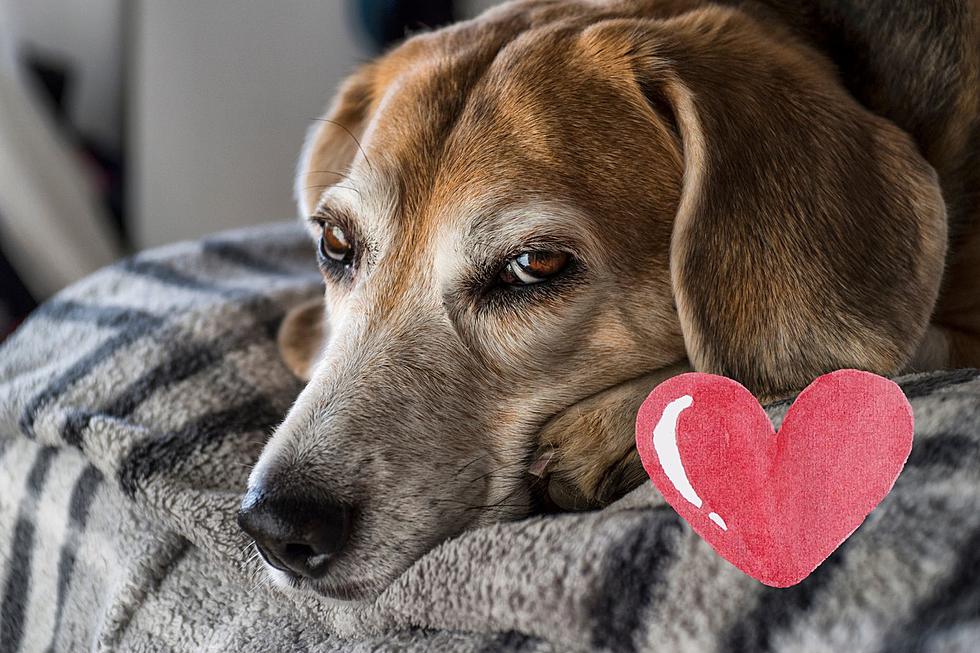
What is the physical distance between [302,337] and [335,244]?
0.28m

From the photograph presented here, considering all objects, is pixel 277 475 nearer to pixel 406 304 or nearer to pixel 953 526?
pixel 406 304

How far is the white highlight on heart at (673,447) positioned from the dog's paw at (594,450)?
0.20 metres

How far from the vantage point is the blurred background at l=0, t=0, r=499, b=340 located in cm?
368

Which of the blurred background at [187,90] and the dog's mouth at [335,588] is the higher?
the dog's mouth at [335,588]

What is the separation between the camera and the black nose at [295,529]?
1095 mm

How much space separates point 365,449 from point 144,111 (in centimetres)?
302

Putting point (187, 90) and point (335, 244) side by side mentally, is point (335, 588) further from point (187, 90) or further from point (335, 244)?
point (187, 90)

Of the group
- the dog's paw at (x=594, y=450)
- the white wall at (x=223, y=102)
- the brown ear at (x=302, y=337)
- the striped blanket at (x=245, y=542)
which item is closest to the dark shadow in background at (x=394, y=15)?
the white wall at (x=223, y=102)

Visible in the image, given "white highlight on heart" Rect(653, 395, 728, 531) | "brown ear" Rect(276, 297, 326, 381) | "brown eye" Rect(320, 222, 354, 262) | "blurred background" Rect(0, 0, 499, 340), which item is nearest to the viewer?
"white highlight on heart" Rect(653, 395, 728, 531)

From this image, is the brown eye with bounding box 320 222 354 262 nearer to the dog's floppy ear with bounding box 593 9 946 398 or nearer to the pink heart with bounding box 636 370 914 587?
the dog's floppy ear with bounding box 593 9 946 398

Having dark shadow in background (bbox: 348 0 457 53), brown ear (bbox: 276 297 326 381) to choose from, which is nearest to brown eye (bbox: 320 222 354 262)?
brown ear (bbox: 276 297 326 381)

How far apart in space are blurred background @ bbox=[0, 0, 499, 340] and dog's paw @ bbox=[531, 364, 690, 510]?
8.37 ft

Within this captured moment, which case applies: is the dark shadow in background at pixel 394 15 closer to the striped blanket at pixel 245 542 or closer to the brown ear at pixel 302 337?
the striped blanket at pixel 245 542

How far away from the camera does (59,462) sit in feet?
4.84
